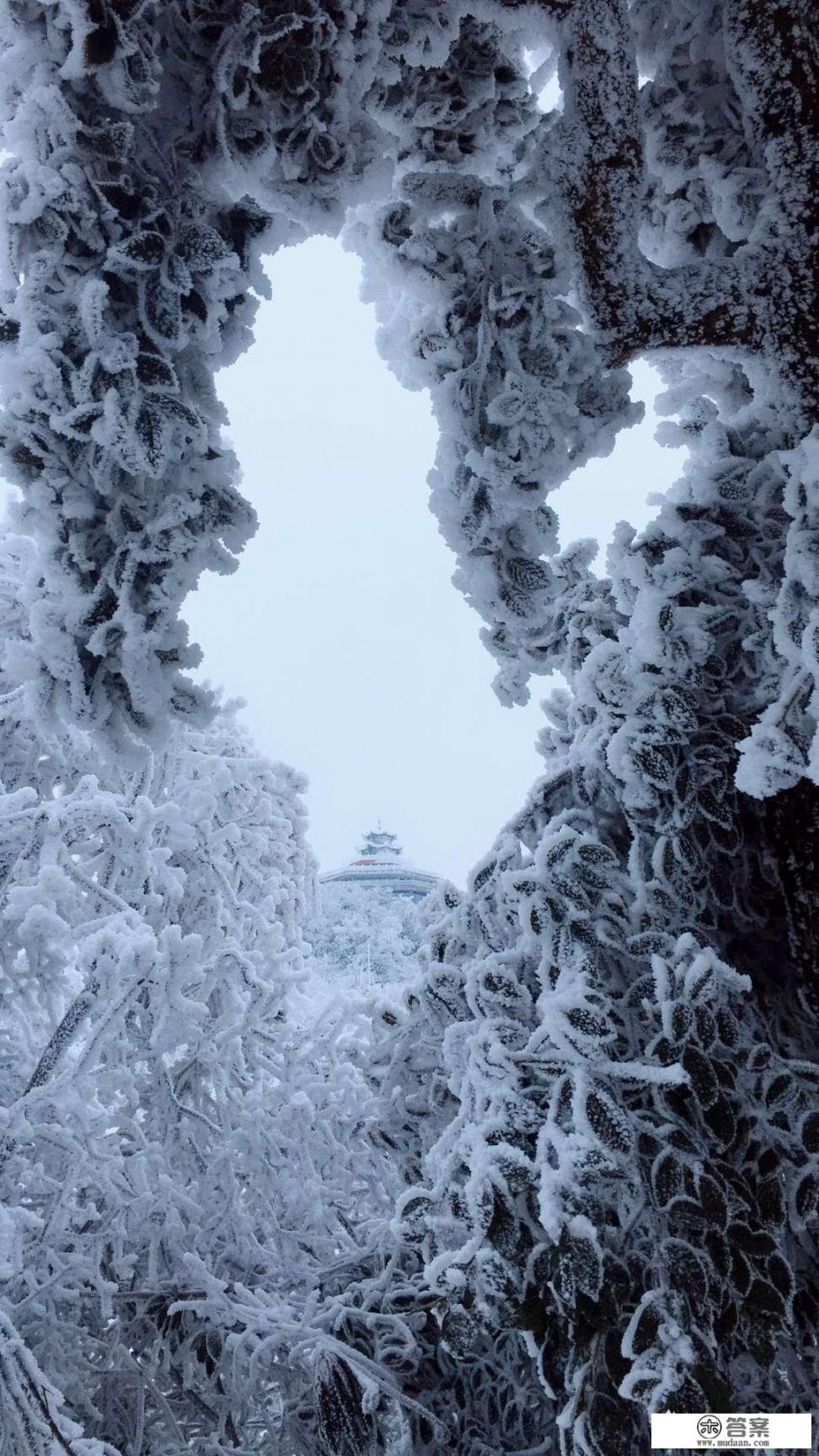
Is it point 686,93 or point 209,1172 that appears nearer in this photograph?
point 686,93

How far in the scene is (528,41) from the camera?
1938mm

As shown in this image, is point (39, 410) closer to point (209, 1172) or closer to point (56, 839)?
point (56, 839)

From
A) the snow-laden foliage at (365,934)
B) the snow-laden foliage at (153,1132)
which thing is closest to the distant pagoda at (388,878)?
the snow-laden foliage at (365,934)

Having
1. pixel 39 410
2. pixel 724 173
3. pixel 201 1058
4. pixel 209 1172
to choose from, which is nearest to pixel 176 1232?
pixel 209 1172

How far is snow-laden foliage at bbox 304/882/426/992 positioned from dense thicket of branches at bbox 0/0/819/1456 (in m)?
5.08

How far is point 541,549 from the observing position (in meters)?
1.85

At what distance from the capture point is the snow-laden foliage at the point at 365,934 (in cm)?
738

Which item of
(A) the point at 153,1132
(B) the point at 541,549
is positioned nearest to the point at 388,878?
(A) the point at 153,1132

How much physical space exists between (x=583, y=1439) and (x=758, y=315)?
195cm

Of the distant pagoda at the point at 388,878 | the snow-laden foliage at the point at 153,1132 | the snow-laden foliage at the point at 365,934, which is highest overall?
the distant pagoda at the point at 388,878

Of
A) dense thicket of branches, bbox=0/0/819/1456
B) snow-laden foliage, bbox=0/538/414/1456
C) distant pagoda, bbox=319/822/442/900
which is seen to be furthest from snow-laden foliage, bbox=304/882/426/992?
dense thicket of branches, bbox=0/0/819/1456

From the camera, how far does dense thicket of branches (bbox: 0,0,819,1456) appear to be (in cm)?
152

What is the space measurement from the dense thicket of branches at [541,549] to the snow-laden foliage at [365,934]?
5084mm

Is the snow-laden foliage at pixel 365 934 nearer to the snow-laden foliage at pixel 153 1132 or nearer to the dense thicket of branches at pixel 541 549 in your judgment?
the snow-laden foliage at pixel 153 1132
